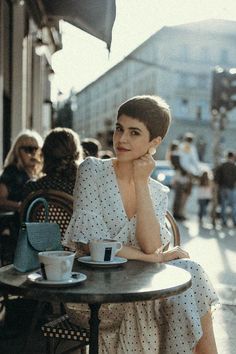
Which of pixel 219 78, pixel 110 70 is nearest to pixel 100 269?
pixel 219 78

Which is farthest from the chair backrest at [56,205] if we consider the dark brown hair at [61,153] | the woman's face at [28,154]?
the woman's face at [28,154]

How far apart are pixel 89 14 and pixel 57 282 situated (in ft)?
17.0

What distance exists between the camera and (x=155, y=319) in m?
2.68

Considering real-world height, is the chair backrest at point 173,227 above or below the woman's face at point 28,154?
below

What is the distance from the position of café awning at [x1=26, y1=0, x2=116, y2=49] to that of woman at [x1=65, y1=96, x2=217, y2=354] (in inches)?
124

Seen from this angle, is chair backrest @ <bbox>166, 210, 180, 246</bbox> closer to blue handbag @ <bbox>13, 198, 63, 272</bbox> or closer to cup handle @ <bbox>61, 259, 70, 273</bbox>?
blue handbag @ <bbox>13, 198, 63, 272</bbox>

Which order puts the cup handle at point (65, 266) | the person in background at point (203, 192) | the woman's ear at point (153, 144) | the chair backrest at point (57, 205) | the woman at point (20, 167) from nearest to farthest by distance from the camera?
the cup handle at point (65, 266), the woman's ear at point (153, 144), the chair backrest at point (57, 205), the woman at point (20, 167), the person in background at point (203, 192)

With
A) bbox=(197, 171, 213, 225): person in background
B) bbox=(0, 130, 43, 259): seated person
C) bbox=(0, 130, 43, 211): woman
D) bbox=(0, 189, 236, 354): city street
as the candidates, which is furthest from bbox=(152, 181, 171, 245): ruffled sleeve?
bbox=(197, 171, 213, 225): person in background

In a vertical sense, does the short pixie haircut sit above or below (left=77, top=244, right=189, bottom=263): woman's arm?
above

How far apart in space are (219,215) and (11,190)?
32.5ft

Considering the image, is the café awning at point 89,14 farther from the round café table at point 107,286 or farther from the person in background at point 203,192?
the person in background at point 203,192

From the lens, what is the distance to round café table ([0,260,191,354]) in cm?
203

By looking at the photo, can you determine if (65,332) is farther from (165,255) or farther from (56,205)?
(56,205)

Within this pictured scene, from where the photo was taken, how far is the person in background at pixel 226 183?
13.4 meters
